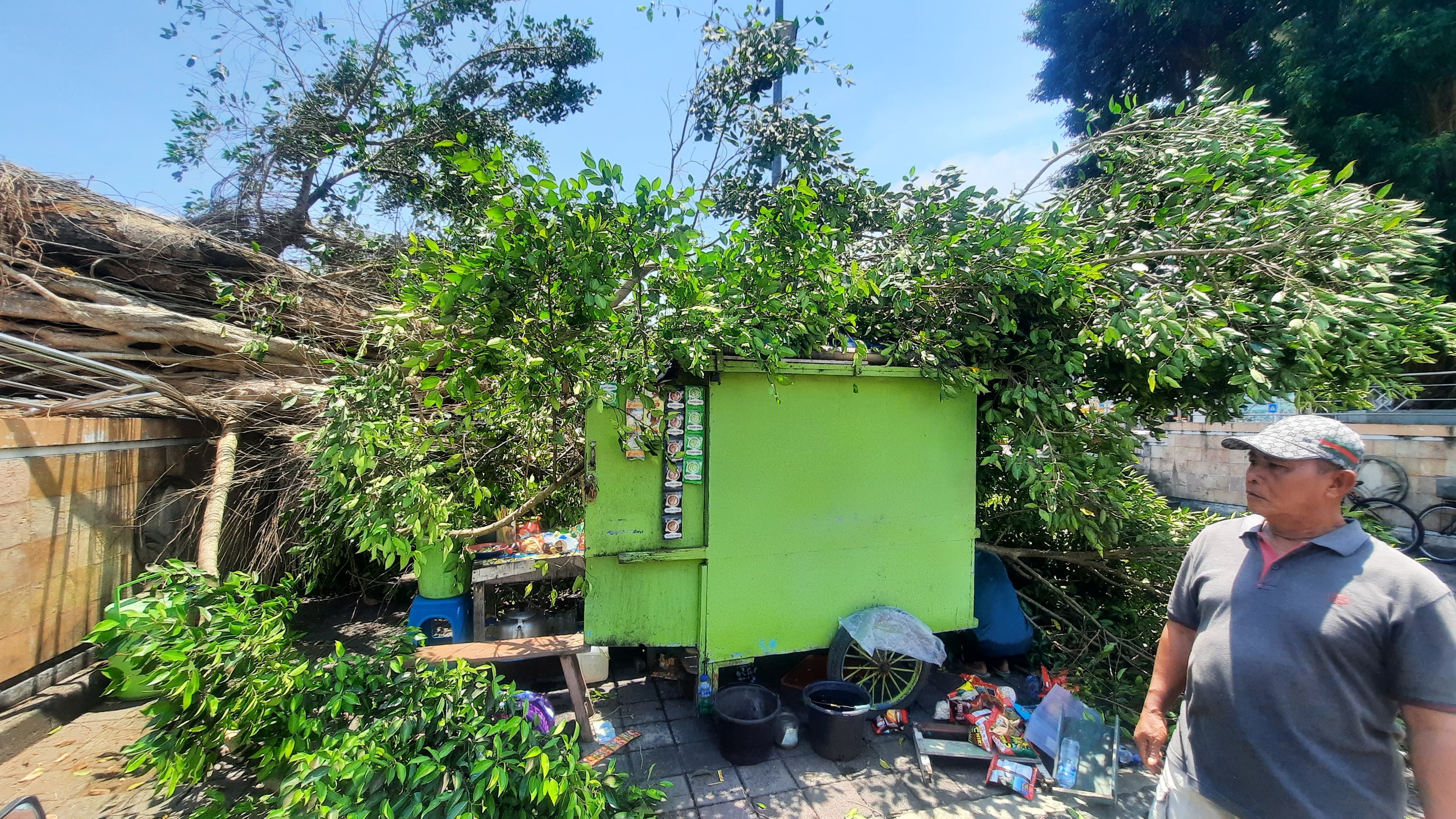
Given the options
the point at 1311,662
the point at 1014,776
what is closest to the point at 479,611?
the point at 1014,776

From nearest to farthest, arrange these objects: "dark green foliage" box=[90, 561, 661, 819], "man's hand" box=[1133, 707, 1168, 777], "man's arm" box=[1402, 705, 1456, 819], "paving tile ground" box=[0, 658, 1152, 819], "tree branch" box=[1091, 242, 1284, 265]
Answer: "man's arm" box=[1402, 705, 1456, 819] < "man's hand" box=[1133, 707, 1168, 777] < "dark green foliage" box=[90, 561, 661, 819] < "paving tile ground" box=[0, 658, 1152, 819] < "tree branch" box=[1091, 242, 1284, 265]

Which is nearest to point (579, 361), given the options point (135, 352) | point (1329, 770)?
point (1329, 770)

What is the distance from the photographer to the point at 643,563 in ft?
11.6

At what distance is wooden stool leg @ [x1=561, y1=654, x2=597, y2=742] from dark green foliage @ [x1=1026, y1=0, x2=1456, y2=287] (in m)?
12.4

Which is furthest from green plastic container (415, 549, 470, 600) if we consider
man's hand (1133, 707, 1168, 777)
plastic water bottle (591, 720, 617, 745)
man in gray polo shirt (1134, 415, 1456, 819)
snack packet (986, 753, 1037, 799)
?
man in gray polo shirt (1134, 415, 1456, 819)

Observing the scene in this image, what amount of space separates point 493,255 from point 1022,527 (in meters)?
4.53

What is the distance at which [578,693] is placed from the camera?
3561mm

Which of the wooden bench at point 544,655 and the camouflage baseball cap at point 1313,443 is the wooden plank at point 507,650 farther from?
the camouflage baseball cap at point 1313,443

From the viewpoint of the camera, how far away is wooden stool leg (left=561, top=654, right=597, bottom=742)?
3.52 m

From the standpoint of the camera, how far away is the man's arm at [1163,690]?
195 centimetres

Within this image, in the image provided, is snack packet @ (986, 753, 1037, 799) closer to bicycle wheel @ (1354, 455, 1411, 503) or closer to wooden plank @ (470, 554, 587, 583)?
wooden plank @ (470, 554, 587, 583)

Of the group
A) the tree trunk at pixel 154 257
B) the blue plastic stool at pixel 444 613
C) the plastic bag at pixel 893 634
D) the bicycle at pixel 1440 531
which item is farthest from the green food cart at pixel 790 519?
the bicycle at pixel 1440 531

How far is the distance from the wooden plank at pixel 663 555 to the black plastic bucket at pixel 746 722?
2.64 ft

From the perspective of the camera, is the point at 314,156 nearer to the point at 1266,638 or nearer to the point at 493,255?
the point at 493,255
